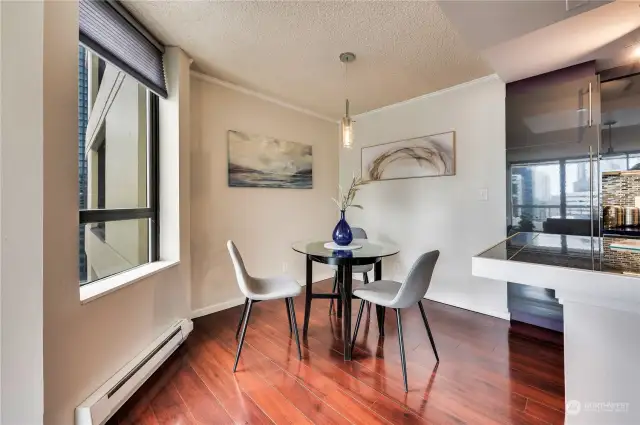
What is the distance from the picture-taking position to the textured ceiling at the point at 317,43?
1.68m

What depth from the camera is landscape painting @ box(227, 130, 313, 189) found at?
9.23 ft

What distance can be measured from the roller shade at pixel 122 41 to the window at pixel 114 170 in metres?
0.13

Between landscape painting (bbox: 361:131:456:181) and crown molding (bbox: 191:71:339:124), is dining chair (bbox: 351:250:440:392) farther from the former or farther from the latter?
crown molding (bbox: 191:71:339:124)

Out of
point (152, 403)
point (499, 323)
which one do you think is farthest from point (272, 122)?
point (499, 323)

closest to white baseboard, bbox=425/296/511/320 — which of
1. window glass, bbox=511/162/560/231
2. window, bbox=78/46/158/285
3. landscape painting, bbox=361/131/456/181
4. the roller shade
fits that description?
window glass, bbox=511/162/560/231

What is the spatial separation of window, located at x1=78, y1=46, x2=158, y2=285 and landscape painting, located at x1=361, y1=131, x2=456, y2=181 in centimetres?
243

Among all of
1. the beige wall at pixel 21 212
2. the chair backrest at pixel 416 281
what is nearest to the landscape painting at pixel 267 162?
the beige wall at pixel 21 212

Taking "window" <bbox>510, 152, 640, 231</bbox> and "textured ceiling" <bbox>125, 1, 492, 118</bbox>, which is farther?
"window" <bbox>510, 152, 640, 231</bbox>

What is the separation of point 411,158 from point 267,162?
168cm

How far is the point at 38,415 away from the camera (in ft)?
3.52

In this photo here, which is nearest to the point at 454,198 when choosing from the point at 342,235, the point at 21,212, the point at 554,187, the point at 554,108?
the point at 554,187

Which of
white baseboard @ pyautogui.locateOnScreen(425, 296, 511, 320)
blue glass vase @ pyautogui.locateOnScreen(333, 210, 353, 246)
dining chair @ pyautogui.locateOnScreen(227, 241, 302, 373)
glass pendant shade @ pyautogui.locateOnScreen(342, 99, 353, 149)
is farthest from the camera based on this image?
white baseboard @ pyautogui.locateOnScreen(425, 296, 511, 320)

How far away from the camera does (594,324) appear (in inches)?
38.6

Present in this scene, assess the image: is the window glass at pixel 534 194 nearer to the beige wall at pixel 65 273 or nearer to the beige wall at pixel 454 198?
the beige wall at pixel 454 198
